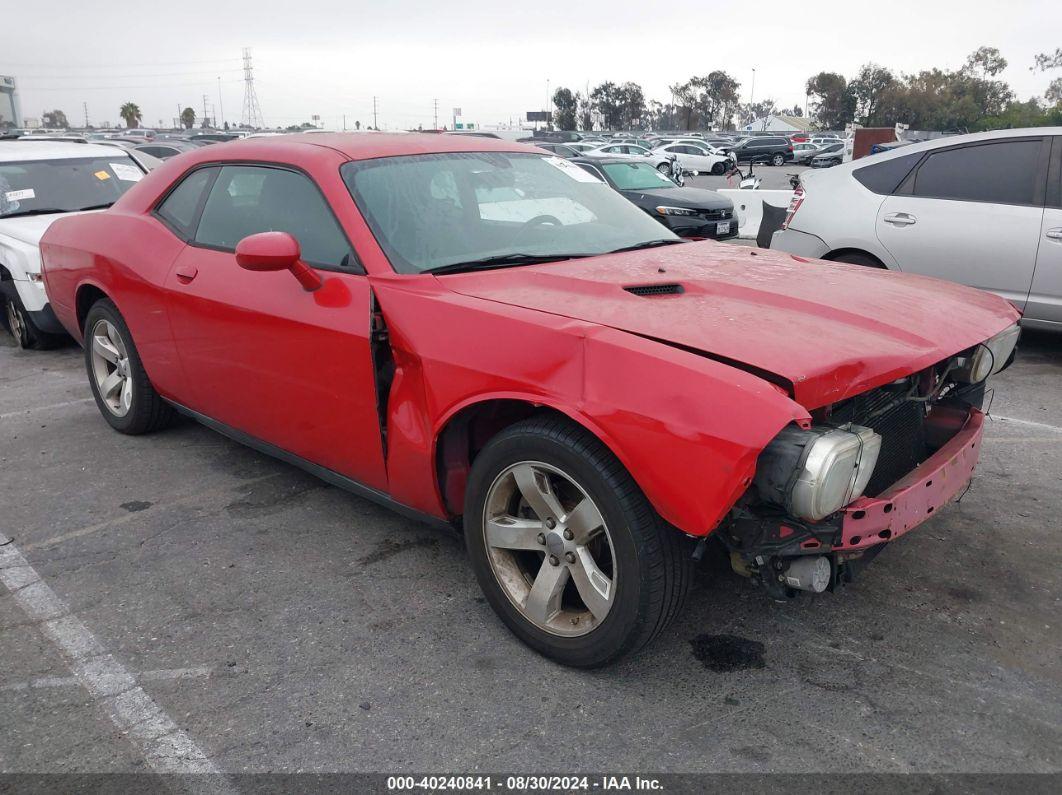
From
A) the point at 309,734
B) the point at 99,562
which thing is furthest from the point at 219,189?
the point at 309,734

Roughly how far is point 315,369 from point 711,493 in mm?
1683

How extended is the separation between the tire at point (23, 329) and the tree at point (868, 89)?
10173cm

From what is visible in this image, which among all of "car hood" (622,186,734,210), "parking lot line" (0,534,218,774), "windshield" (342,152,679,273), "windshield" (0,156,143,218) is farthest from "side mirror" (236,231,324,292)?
"car hood" (622,186,734,210)

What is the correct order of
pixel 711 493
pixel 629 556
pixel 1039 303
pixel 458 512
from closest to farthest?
pixel 711 493, pixel 629 556, pixel 458 512, pixel 1039 303

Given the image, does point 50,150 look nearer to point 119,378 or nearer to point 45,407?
point 45,407

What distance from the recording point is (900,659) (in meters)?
2.72

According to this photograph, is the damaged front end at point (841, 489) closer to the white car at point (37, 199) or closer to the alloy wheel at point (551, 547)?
the alloy wheel at point (551, 547)

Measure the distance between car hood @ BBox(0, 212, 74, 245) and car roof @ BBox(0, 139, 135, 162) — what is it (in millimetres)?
734

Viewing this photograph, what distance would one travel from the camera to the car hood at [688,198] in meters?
12.4

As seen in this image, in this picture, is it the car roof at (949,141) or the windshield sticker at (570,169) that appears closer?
the windshield sticker at (570,169)

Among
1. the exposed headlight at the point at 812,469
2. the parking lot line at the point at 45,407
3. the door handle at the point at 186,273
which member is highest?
the door handle at the point at 186,273

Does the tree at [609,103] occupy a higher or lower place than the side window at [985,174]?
higher

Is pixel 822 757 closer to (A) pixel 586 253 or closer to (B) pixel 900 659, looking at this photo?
(B) pixel 900 659

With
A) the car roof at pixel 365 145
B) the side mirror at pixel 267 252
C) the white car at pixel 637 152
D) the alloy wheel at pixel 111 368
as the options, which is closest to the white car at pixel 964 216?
the car roof at pixel 365 145
